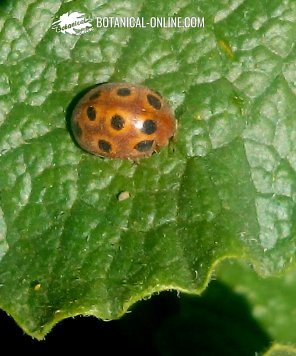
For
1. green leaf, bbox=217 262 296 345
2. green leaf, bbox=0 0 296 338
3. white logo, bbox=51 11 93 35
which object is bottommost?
green leaf, bbox=217 262 296 345

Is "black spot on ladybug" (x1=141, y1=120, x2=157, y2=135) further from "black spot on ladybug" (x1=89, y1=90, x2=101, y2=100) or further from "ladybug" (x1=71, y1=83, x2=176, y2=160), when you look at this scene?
"black spot on ladybug" (x1=89, y1=90, x2=101, y2=100)

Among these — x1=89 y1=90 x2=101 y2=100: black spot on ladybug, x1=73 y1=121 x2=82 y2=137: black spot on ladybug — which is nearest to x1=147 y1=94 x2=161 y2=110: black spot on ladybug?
x1=89 y1=90 x2=101 y2=100: black spot on ladybug

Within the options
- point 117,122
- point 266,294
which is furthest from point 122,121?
point 266,294

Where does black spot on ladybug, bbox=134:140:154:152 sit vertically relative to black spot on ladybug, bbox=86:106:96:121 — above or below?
below

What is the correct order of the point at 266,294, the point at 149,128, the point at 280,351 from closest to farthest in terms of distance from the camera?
the point at 280,351, the point at 149,128, the point at 266,294

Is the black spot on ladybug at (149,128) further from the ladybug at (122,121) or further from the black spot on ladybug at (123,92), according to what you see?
the black spot on ladybug at (123,92)

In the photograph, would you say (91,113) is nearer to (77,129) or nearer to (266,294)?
(77,129)

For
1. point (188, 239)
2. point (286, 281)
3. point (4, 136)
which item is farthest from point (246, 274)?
point (4, 136)
